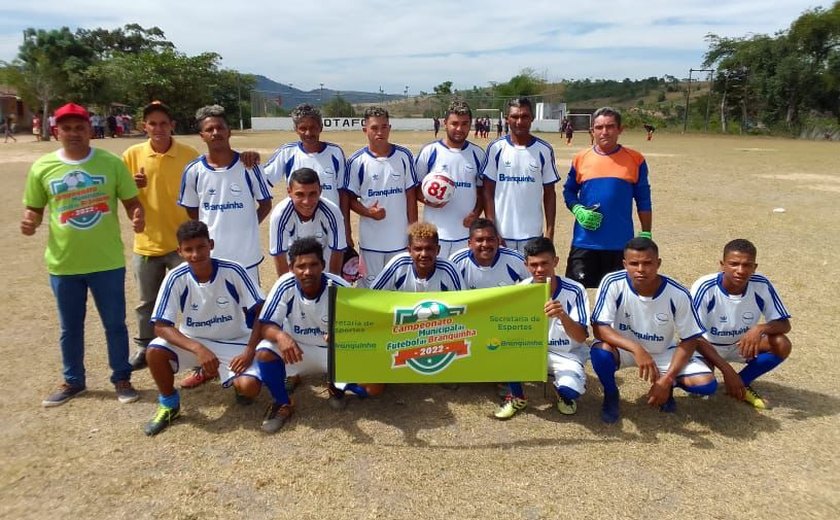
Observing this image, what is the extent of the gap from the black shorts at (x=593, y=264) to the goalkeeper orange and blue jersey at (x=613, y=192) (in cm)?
7

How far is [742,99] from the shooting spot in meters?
52.6

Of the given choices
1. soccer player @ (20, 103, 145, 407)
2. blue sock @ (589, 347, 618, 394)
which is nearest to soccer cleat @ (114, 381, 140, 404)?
soccer player @ (20, 103, 145, 407)

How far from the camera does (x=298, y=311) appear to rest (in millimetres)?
4277

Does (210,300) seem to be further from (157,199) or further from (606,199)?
(606,199)

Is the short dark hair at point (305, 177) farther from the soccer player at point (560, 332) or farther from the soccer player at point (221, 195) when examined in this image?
the soccer player at point (560, 332)

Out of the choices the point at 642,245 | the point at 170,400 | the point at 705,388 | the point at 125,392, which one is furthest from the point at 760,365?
the point at 125,392

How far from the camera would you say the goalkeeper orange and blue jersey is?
4.95 meters

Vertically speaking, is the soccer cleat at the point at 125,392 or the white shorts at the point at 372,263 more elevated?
the white shorts at the point at 372,263

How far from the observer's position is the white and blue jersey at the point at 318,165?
203 inches

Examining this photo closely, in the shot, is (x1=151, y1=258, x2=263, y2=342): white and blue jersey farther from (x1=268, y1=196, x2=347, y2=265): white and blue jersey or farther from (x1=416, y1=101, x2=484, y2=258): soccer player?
(x1=416, y1=101, x2=484, y2=258): soccer player

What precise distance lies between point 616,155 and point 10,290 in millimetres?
7084

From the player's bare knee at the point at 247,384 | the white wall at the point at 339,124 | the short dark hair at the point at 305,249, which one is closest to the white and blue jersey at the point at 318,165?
the short dark hair at the point at 305,249

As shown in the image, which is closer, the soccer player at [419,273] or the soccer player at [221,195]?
the soccer player at [419,273]

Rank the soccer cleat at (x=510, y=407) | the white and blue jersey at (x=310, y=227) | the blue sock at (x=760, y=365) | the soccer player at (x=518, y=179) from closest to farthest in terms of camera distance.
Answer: the soccer cleat at (x=510, y=407)
the blue sock at (x=760, y=365)
the white and blue jersey at (x=310, y=227)
the soccer player at (x=518, y=179)
